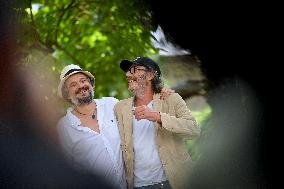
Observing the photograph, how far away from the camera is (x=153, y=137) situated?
3.39m

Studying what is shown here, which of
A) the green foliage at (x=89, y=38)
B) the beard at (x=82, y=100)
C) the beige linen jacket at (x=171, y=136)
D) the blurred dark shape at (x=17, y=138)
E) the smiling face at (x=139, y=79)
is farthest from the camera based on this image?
the green foliage at (x=89, y=38)

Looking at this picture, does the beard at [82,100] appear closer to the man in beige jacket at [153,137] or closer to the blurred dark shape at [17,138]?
the man in beige jacket at [153,137]

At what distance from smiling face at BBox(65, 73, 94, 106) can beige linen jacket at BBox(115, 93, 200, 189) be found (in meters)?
0.30

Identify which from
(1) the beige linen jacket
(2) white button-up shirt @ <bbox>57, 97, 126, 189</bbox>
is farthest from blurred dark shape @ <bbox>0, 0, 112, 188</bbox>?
(1) the beige linen jacket

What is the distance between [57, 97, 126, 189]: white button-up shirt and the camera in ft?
10.9

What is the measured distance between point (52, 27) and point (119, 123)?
9.70ft

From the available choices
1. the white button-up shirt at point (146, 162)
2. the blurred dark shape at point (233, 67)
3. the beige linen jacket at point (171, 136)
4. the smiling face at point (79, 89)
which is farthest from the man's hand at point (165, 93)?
the blurred dark shape at point (233, 67)

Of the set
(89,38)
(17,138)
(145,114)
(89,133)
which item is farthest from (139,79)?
(89,38)

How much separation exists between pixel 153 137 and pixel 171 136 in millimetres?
140

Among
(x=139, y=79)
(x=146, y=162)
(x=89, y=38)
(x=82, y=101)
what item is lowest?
(x=146, y=162)

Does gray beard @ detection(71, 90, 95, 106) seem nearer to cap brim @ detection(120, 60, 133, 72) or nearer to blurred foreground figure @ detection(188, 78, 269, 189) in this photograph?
cap brim @ detection(120, 60, 133, 72)

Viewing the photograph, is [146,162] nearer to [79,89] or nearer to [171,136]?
[171,136]

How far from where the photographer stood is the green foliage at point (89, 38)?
548 centimetres

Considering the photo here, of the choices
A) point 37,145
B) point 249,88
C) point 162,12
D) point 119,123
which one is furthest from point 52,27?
point 249,88
